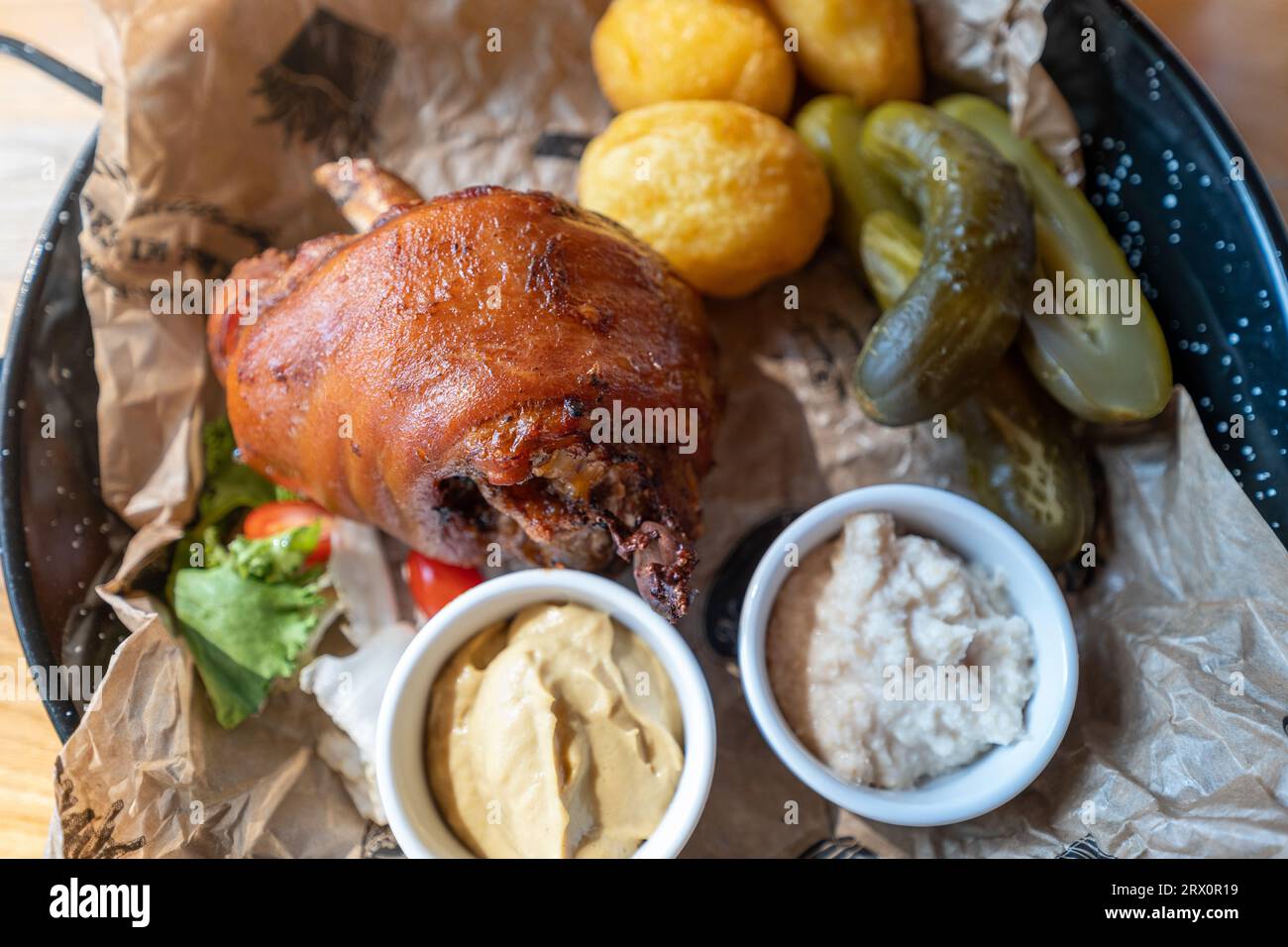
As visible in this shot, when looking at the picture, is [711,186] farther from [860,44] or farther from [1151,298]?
[1151,298]

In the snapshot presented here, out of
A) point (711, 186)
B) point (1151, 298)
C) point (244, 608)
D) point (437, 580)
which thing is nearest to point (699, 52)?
point (711, 186)

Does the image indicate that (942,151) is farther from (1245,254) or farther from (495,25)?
(495,25)

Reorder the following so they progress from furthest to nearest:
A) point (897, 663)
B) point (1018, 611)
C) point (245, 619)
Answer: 1. point (245, 619)
2. point (1018, 611)
3. point (897, 663)

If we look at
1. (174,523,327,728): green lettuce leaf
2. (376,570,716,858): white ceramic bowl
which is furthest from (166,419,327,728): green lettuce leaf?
(376,570,716,858): white ceramic bowl


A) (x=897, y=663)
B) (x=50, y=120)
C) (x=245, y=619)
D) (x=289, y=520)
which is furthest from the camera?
(x=50, y=120)

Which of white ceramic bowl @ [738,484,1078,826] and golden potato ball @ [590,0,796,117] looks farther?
golden potato ball @ [590,0,796,117]

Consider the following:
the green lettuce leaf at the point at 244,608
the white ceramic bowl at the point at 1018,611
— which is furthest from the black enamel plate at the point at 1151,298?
the white ceramic bowl at the point at 1018,611

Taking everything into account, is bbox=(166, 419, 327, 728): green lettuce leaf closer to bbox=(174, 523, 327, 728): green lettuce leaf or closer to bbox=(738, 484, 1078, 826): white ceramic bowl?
bbox=(174, 523, 327, 728): green lettuce leaf
